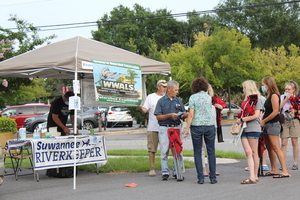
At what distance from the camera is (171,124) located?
9.03 metres

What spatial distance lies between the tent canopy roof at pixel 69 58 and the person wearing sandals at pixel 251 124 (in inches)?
109

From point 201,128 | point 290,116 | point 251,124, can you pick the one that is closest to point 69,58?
point 201,128

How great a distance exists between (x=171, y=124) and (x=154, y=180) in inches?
47.0

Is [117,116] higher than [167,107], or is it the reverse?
[167,107]

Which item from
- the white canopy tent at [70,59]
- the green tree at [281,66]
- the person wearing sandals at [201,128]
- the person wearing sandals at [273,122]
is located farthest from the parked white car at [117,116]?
the person wearing sandals at [201,128]

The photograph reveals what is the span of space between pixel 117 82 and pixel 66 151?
5.93 ft

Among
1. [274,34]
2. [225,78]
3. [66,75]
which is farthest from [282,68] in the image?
[66,75]

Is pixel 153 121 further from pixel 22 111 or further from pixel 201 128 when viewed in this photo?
pixel 22 111

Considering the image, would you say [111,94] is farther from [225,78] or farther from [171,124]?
[225,78]

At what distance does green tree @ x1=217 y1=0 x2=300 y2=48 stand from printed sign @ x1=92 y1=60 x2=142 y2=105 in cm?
5068

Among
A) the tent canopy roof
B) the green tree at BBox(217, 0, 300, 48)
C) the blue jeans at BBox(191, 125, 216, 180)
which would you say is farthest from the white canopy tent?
the green tree at BBox(217, 0, 300, 48)

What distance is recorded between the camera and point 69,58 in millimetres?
9078

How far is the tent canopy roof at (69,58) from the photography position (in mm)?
9102

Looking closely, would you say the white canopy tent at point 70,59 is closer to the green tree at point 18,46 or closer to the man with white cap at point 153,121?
the man with white cap at point 153,121
